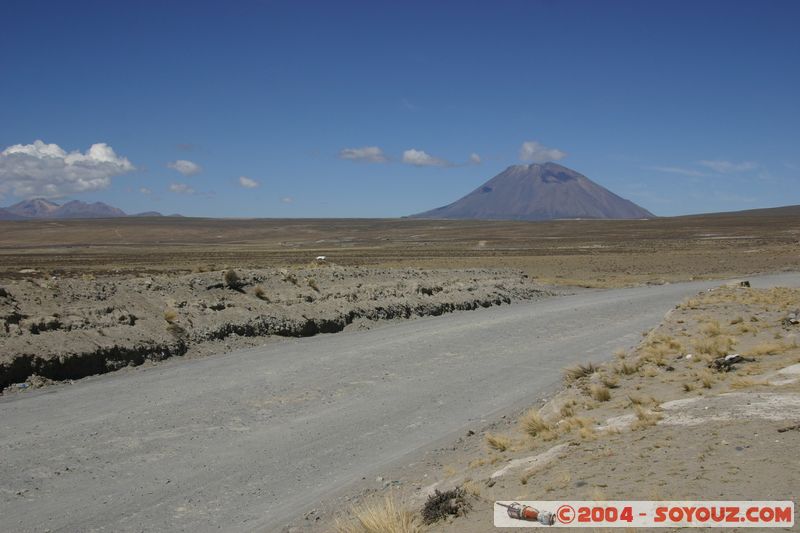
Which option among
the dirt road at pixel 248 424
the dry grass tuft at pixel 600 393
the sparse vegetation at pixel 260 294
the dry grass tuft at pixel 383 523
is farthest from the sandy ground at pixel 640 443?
the sparse vegetation at pixel 260 294

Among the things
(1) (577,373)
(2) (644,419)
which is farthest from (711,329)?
(2) (644,419)

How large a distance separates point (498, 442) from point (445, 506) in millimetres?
2977

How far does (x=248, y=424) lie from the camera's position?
1127 centimetres

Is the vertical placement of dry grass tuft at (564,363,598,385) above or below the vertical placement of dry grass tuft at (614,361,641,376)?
below

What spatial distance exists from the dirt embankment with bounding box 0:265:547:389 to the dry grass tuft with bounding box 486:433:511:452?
33.7ft

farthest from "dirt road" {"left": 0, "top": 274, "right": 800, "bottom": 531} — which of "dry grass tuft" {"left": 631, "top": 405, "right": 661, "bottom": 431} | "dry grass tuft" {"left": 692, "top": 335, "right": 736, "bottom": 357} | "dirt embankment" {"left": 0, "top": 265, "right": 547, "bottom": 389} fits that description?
"dry grass tuft" {"left": 631, "top": 405, "right": 661, "bottom": 431}

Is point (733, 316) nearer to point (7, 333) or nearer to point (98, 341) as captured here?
point (98, 341)

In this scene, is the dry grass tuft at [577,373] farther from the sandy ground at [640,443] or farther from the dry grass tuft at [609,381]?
the dry grass tuft at [609,381]

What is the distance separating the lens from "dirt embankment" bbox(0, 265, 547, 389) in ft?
49.0

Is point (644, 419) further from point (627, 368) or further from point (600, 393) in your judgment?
point (627, 368)

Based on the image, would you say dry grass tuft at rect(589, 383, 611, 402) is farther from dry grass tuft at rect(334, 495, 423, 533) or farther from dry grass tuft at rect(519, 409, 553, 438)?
dry grass tuft at rect(334, 495, 423, 533)

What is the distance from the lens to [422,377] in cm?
1512

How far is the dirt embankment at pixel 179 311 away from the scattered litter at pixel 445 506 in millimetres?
11045

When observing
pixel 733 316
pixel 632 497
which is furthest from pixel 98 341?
pixel 733 316
